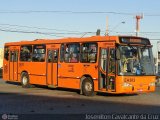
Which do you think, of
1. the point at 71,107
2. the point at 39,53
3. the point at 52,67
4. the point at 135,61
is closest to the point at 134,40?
the point at 135,61

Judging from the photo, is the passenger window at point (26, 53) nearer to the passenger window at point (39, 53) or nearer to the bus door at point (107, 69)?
the passenger window at point (39, 53)

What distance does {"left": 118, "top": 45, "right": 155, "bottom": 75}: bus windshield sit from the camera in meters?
20.6

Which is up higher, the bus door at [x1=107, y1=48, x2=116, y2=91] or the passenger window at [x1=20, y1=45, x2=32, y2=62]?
the passenger window at [x1=20, y1=45, x2=32, y2=62]

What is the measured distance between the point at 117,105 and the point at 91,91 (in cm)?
444

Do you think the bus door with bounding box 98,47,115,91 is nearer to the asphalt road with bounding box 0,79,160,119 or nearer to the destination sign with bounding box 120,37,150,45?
the destination sign with bounding box 120,37,150,45

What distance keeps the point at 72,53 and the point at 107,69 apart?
10.2ft

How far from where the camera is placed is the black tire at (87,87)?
2201 centimetres

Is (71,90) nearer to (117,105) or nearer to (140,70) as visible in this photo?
(140,70)

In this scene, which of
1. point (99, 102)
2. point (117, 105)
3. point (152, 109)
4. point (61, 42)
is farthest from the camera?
point (61, 42)

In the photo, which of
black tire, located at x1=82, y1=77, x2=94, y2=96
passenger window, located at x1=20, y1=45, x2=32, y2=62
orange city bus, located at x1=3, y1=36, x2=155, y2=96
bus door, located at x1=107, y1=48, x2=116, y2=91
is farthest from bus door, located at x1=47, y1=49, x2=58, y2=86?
bus door, located at x1=107, y1=48, x2=116, y2=91

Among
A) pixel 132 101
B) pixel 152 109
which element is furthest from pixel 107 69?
pixel 152 109

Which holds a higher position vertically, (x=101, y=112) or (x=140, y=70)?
(x=140, y=70)

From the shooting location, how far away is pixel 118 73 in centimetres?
2039

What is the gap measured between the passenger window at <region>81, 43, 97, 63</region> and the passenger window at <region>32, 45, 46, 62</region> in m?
3.93
